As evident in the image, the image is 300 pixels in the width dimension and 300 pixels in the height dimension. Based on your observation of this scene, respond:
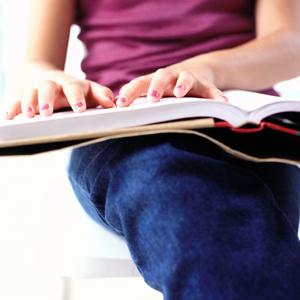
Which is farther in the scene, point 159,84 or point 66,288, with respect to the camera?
point 66,288

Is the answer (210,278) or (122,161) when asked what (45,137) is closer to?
(122,161)

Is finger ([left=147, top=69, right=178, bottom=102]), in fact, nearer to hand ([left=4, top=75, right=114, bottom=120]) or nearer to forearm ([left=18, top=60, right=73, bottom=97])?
hand ([left=4, top=75, right=114, bottom=120])

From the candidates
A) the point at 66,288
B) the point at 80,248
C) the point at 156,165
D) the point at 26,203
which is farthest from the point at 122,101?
the point at 26,203

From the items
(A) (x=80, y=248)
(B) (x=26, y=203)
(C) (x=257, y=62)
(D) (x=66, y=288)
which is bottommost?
(B) (x=26, y=203)

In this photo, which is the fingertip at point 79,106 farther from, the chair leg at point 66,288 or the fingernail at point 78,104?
the chair leg at point 66,288

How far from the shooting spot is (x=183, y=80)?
0.43 metres

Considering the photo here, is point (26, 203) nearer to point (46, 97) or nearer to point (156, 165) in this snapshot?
point (46, 97)

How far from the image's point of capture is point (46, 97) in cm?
43

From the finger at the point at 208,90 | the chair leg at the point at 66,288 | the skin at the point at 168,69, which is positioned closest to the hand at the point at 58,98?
the skin at the point at 168,69

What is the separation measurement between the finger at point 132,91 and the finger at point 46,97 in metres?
0.08

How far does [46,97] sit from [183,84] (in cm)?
15

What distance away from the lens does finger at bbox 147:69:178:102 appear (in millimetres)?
404

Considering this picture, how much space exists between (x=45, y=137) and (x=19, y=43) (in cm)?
157

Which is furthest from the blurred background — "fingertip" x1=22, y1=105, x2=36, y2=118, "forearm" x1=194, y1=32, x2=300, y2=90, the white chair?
"forearm" x1=194, y1=32, x2=300, y2=90
